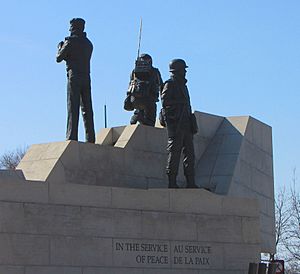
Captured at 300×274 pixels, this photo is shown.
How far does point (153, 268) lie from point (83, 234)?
1.83 m

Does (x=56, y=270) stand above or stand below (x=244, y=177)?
below

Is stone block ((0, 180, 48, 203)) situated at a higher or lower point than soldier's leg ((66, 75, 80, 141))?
lower

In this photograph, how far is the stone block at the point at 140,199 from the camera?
2059 centimetres

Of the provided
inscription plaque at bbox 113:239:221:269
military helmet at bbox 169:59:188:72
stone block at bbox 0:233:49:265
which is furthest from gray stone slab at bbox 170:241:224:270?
military helmet at bbox 169:59:188:72

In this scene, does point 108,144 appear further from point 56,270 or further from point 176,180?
point 56,270

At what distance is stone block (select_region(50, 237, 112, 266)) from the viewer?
63.9ft

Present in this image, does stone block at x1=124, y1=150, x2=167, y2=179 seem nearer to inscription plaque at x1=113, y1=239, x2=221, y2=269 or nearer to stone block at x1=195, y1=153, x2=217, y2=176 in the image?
stone block at x1=195, y1=153, x2=217, y2=176

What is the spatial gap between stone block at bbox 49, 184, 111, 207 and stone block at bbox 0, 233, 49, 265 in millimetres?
829

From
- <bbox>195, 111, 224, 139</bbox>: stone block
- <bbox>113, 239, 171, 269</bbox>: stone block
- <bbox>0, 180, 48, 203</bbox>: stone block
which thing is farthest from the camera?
<bbox>195, 111, 224, 139</bbox>: stone block

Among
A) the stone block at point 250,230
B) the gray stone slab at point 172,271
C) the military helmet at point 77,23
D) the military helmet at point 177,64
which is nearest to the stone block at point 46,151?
the military helmet at point 77,23

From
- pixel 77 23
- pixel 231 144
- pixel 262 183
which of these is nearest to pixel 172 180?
pixel 231 144

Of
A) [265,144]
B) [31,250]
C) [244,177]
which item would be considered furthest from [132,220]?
[265,144]

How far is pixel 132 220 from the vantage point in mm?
20781

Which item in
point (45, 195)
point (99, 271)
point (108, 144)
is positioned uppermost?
point (108, 144)
